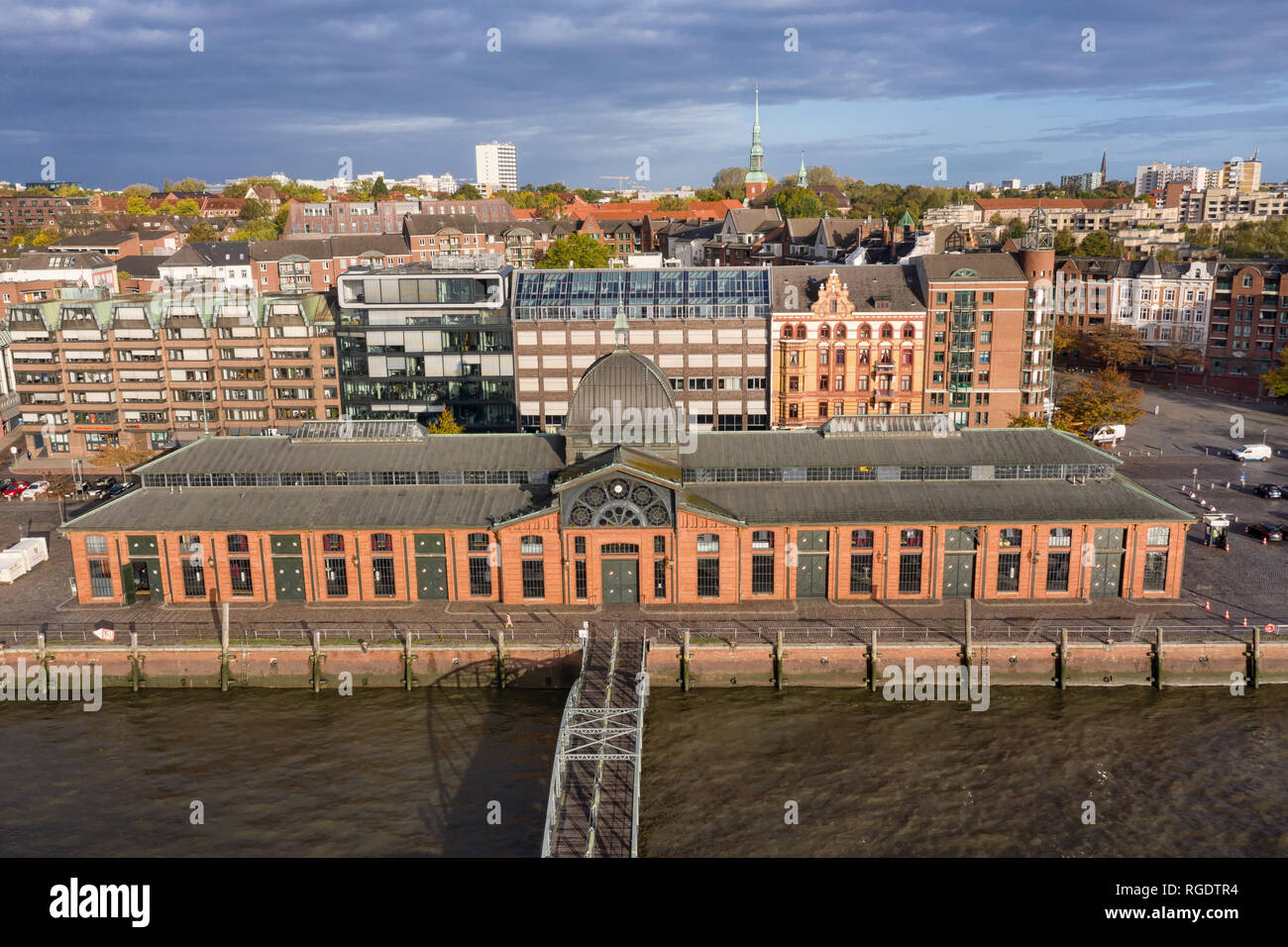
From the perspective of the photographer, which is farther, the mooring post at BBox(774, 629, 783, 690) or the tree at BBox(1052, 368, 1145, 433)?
the tree at BBox(1052, 368, 1145, 433)

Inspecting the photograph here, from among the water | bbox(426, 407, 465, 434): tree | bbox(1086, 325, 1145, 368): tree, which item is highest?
bbox(1086, 325, 1145, 368): tree

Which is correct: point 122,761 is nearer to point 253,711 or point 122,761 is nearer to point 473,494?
point 253,711

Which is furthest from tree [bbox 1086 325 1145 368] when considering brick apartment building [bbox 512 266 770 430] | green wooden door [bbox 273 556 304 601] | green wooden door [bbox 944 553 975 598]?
green wooden door [bbox 273 556 304 601]

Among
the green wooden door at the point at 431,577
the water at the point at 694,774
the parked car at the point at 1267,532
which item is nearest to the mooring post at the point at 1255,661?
the water at the point at 694,774

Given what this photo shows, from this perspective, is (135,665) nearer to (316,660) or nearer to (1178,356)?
(316,660)

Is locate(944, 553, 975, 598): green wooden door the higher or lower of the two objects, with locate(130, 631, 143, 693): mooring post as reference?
higher

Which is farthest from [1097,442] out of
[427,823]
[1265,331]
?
[427,823]

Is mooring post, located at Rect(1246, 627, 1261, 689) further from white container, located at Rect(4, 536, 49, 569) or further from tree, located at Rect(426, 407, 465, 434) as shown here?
white container, located at Rect(4, 536, 49, 569)
